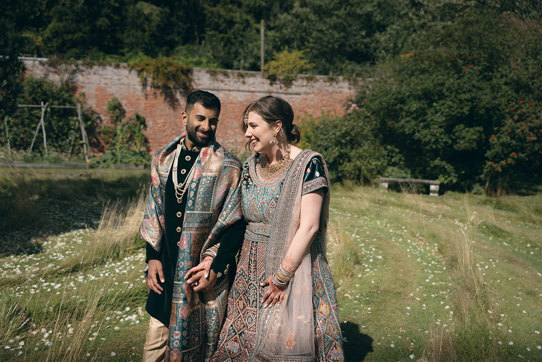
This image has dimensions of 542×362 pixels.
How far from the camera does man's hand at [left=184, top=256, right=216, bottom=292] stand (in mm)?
2316

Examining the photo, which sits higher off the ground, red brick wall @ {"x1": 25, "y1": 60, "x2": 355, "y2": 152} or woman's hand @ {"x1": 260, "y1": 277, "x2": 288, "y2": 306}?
red brick wall @ {"x1": 25, "y1": 60, "x2": 355, "y2": 152}

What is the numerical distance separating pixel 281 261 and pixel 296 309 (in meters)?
0.29

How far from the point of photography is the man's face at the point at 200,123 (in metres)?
2.38

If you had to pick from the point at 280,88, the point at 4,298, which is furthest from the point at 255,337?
the point at 280,88

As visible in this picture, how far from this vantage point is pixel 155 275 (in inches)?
98.7

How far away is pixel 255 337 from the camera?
2.29 m

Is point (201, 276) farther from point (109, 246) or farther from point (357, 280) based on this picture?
point (109, 246)

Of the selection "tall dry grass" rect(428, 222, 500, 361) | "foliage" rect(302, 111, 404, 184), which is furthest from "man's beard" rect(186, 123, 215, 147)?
"foliage" rect(302, 111, 404, 184)

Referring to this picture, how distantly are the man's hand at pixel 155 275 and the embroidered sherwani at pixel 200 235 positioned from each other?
11cm

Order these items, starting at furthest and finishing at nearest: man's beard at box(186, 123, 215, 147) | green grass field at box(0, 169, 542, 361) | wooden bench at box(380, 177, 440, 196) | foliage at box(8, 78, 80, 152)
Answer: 1. foliage at box(8, 78, 80, 152)
2. wooden bench at box(380, 177, 440, 196)
3. green grass field at box(0, 169, 542, 361)
4. man's beard at box(186, 123, 215, 147)

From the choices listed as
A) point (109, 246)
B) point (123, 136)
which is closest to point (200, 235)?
point (109, 246)

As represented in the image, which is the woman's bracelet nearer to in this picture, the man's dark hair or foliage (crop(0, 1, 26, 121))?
the man's dark hair

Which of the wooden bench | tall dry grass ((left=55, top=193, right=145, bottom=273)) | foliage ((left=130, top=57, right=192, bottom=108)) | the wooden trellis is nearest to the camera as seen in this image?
tall dry grass ((left=55, top=193, right=145, bottom=273))

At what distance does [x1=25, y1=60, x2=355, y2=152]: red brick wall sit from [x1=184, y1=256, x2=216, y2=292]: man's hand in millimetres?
12359
